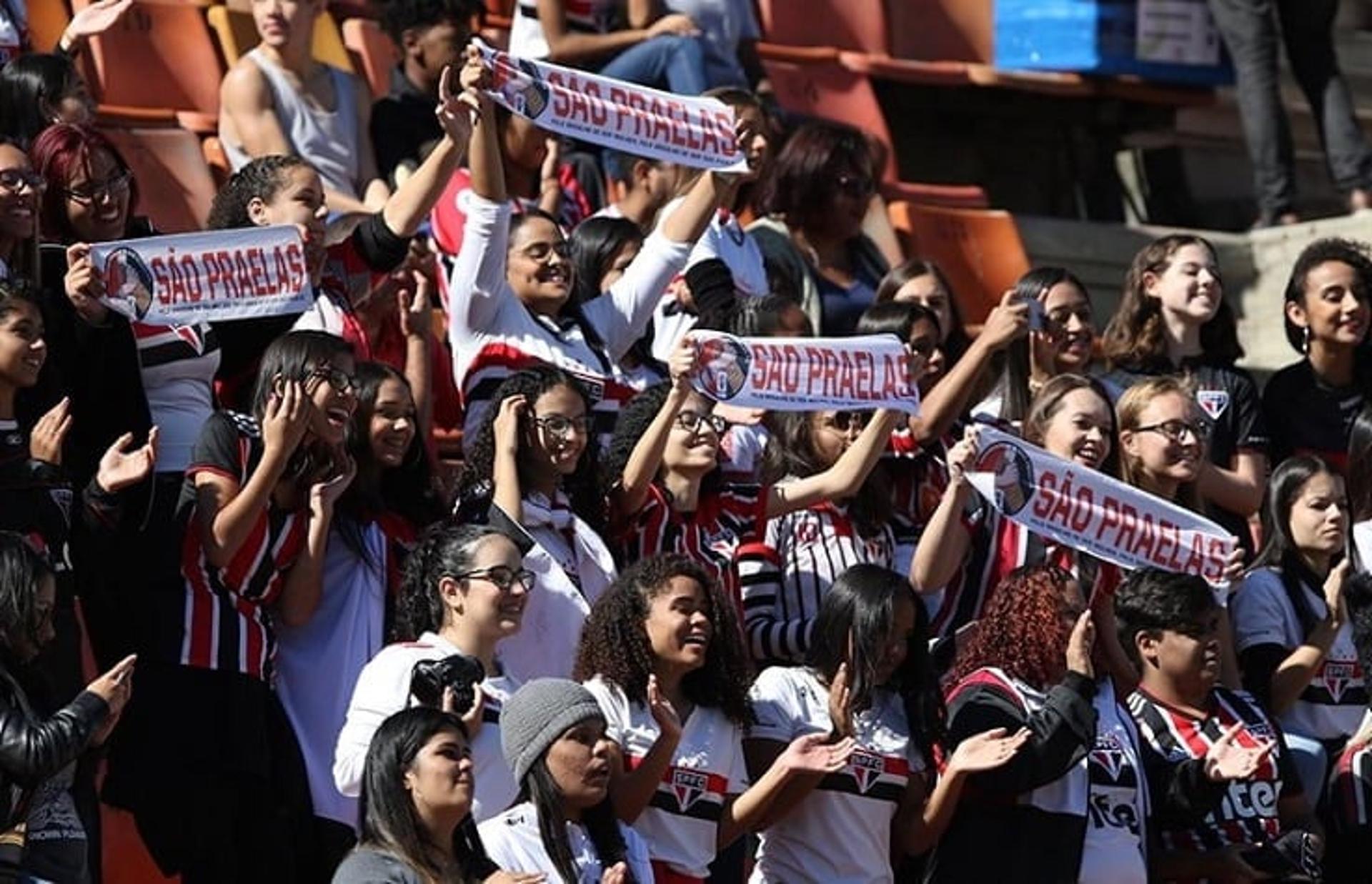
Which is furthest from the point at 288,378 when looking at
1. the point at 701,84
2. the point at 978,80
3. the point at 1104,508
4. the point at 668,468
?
the point at 978,80

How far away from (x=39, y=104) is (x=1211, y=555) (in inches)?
117

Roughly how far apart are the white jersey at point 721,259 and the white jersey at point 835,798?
5.25 ft

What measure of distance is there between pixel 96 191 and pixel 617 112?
4.99 feet

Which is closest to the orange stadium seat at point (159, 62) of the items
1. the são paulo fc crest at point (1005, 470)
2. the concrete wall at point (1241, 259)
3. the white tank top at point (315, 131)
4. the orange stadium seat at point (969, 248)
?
the white tank top at point (315, 131)

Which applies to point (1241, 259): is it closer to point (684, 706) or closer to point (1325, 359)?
point (1325, 359)

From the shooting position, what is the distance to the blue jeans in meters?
10.5

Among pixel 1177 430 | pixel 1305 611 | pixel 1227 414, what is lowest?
pixel 1305 611

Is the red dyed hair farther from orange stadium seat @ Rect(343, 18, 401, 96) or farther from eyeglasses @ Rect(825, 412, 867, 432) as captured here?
orange stadium seat @ Rect(343, 18, 401, 96)

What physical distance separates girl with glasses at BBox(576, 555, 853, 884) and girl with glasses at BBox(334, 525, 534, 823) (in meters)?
0.23

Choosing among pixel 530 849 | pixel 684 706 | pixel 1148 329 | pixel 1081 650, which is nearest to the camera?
pixel 530 849

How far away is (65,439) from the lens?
23.7ft

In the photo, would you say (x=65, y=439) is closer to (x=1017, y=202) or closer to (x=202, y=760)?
(x=202, y=760)

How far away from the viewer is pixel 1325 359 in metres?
9.47

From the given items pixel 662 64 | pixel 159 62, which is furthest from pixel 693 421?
pixel 159 62
